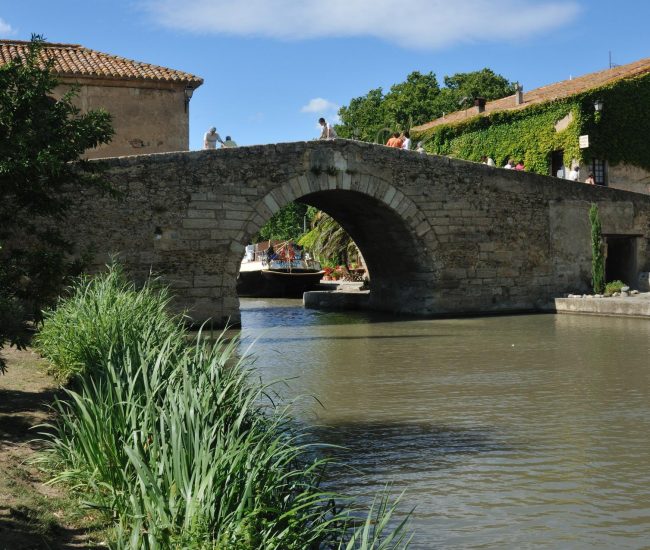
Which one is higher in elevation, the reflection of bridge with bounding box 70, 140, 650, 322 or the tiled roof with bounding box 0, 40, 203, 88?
the tiled roof with bounding box 0, 40, 203, 88

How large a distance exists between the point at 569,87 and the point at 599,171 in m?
3.20

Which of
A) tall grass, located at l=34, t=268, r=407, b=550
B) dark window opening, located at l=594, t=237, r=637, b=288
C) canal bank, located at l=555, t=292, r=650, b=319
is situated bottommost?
tall grass, located at l=34, t=268, r=407, b=550

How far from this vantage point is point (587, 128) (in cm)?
2425

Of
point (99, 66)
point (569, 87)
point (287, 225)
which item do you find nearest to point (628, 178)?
point (569, 87)

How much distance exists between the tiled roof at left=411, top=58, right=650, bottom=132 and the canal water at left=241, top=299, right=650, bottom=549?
13.4 meters

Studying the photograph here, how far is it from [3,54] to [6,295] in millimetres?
14852

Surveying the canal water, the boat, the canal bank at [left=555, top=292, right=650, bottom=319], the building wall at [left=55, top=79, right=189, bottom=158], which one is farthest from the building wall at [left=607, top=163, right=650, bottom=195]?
the building wall at [left=55, top=79, right=189, bottom=158]

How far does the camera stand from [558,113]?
24969mm

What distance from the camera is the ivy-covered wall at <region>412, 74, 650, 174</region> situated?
24.3 meters

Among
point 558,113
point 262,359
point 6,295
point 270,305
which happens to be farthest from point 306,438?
point 558,113

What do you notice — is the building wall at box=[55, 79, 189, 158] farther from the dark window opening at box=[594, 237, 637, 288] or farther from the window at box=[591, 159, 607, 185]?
the window at box=[591, 159, 607, 185]

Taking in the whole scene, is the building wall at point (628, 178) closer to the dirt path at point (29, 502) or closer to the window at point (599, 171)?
the window at point (599, 171)

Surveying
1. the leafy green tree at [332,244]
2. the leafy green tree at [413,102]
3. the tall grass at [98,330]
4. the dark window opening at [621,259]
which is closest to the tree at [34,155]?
the tall grass at [98,330]

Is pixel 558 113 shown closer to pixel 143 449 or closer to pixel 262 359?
pixel 262 359
